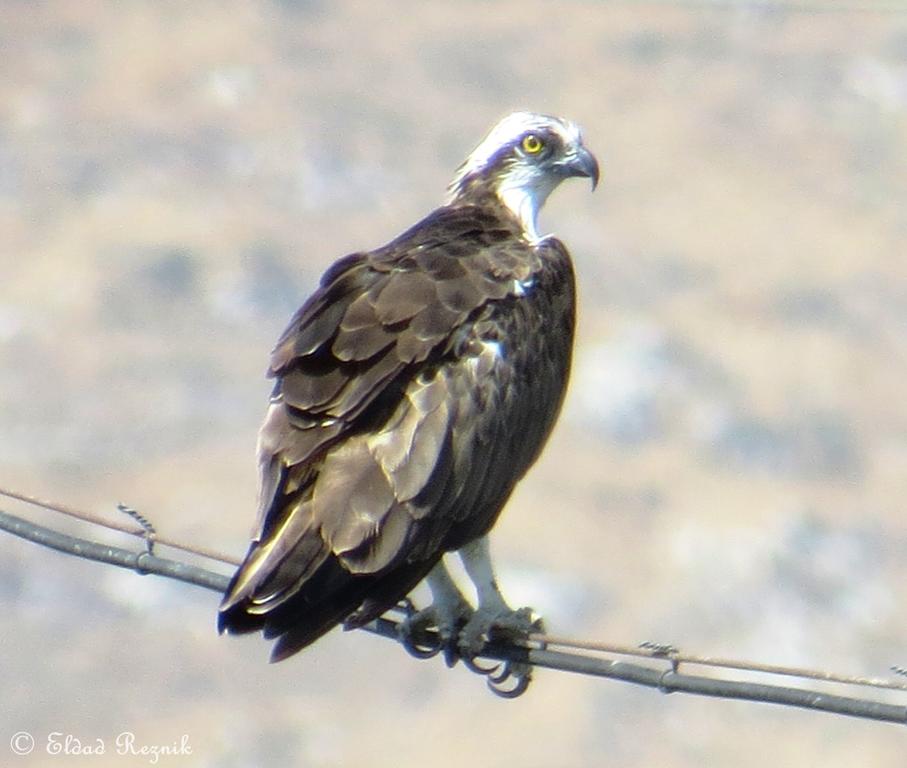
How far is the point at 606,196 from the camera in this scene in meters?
78.9

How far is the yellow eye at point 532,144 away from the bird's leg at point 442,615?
2.21m

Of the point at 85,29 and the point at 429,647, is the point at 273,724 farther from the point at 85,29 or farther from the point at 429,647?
the point at 429,647

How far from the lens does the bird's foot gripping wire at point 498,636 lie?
Answer: 9594 mm

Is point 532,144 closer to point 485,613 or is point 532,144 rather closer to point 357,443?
point 485,613

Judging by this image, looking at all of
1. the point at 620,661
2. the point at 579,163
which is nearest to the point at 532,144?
the point at 579,163

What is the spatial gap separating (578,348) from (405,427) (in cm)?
5389

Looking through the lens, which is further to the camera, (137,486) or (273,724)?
(137,486)

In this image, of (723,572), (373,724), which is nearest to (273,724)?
(373,724)

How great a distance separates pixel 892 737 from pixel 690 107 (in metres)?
31.2
